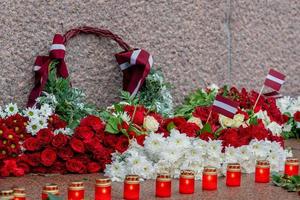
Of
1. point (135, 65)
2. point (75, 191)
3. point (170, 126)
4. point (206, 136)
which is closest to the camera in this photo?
point (75, 191)

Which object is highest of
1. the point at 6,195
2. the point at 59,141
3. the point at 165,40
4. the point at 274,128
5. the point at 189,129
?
the point at 165,40

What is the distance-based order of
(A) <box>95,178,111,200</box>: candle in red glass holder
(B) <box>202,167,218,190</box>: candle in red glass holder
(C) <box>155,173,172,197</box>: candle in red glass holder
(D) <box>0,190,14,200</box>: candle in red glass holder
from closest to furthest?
(D) <box>0,190,14,200</box>: candle in red glass holder < (A) <box>95,178,111,200</box>: candle in red glass holder < (C) <box>155,173,172,197</box>: candle in red glass holder < (B) <box>202,167,218,190</box>: candle in red glass holder

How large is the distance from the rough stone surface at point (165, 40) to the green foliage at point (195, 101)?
19 centimetres

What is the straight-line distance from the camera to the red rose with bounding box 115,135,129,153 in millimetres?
5051

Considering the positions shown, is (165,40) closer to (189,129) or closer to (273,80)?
(273,80)

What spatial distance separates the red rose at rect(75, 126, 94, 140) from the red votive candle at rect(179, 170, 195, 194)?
0.90m

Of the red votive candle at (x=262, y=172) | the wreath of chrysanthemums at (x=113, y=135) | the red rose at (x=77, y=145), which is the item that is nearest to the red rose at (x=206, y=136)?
the wreath of chrysanthemums at (x=113, y=135)

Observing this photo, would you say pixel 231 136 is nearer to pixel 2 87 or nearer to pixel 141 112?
pixel 141 112

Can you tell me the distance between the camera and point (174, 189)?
4531 millimetres

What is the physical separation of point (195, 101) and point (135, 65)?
767 millimetres

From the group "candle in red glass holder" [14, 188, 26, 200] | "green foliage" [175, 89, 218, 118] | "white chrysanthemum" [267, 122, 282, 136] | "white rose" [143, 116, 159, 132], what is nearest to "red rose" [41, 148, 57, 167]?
"white rose" [143, 116, 159, 132]

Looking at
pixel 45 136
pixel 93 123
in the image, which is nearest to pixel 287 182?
pixel 93 123

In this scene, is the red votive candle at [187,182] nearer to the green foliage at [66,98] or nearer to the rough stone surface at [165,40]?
the green foliage at [66,98]

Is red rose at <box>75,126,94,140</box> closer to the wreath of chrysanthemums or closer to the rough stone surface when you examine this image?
the wreath of chrysanthemums
